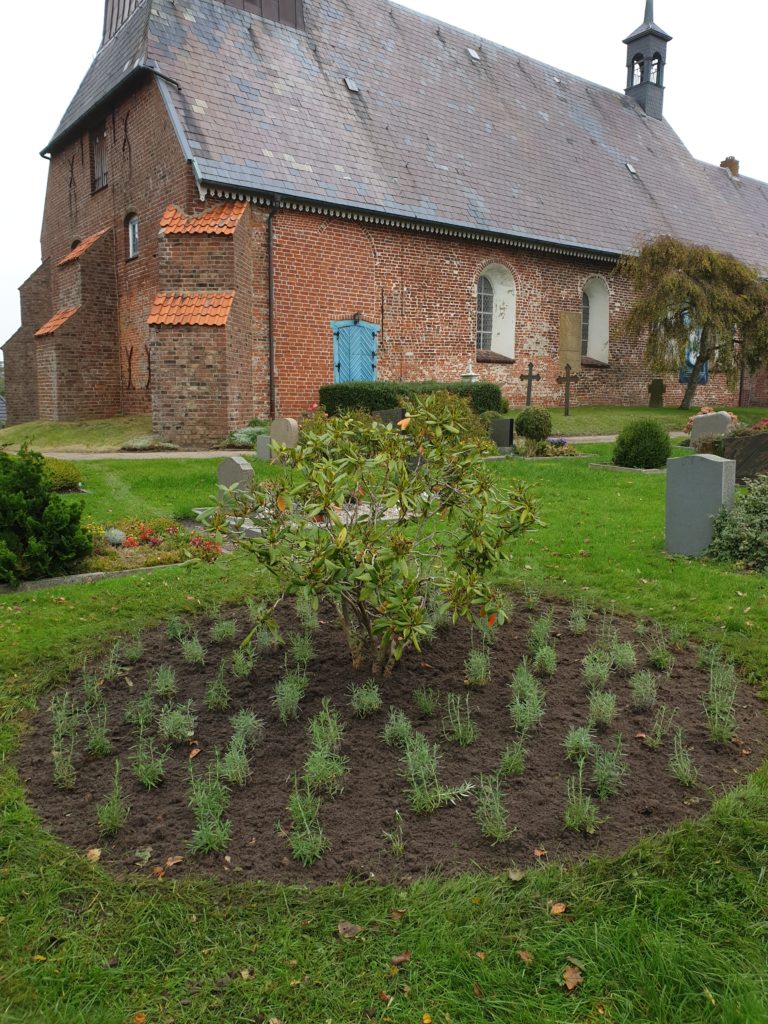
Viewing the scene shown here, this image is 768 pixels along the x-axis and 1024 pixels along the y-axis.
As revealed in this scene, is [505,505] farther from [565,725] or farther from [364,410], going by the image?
[364,410]

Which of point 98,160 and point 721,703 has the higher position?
point 98,160

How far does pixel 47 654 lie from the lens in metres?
4.41

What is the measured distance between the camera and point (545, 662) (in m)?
4.06

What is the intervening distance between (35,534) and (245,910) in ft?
14.5

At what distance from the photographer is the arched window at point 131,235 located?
17.6 metres

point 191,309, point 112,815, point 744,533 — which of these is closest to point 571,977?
point 112,815

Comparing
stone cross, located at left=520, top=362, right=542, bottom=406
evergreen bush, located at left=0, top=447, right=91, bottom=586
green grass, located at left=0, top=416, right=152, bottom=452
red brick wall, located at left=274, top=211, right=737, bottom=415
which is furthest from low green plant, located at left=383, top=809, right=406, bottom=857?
stone cross, located at left=520, top=362, right=542, bottom=406

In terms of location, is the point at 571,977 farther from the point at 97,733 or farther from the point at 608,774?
the point at 97,733

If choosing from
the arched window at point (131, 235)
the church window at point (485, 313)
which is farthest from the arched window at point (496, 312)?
the arched window at point (131, 235)

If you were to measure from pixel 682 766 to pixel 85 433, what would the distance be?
51.2 ft

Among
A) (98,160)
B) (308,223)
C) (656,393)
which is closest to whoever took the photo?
(308,223)

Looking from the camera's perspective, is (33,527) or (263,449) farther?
(263,449)

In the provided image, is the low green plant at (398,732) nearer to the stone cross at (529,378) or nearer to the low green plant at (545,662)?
the low green plant at (545,662)

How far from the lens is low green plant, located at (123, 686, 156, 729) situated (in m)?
3.64
